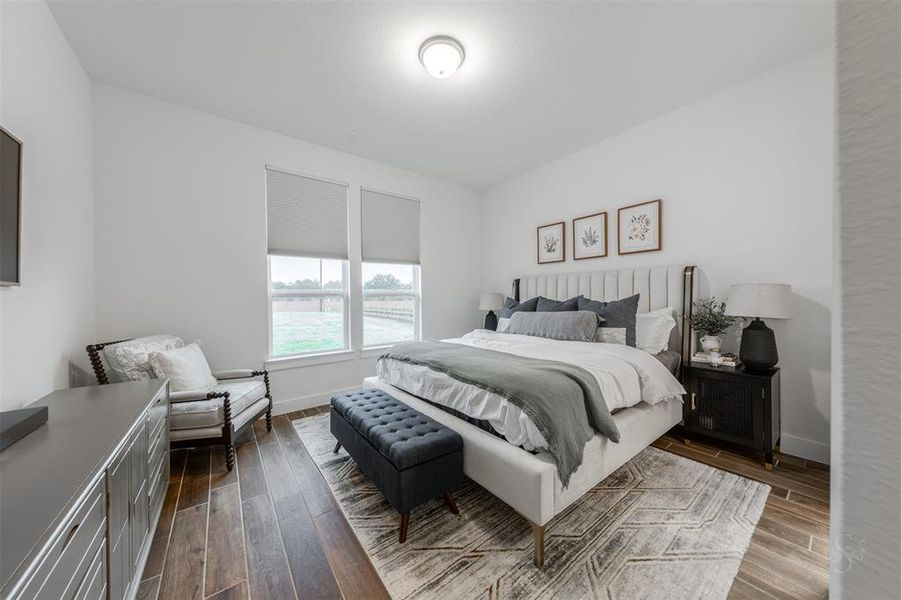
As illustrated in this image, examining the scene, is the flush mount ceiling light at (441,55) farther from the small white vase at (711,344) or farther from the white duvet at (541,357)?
the small white vase at (711,344)

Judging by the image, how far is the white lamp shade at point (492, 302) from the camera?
4.70 meters

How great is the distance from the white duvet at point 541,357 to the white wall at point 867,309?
1438 mm

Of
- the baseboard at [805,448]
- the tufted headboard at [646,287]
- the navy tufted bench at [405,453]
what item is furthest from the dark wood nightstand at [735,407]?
the navy tufted bench at [405,453]

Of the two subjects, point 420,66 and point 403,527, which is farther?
point 420,66

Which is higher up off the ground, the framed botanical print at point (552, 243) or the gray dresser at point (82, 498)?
the framed botanical print at point (552, 243)

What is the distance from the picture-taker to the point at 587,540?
1.74m

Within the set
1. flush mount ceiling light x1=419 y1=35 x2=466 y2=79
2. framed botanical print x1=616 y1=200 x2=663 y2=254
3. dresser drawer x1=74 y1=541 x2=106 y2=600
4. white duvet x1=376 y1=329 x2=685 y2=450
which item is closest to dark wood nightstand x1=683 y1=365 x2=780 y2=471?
white duvet x1=376 y1=329 x2=685 y2=450

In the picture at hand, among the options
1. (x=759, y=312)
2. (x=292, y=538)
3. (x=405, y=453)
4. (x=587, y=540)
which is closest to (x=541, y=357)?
(x=587, y=540)

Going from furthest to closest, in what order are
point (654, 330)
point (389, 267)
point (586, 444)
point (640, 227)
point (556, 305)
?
point (389, 267)
point (556, 305)
point (640, 227)
point (654, 330)
point (586, 444)

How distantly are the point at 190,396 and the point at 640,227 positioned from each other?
4.09 metres

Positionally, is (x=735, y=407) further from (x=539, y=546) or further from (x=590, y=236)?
(x=590, y=236)

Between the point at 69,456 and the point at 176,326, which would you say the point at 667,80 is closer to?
the point at 69,456

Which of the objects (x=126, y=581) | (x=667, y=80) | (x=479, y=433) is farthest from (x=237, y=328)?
(x=667, y=80)

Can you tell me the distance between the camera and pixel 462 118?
3.21 meters
